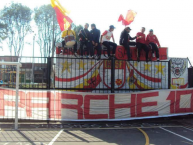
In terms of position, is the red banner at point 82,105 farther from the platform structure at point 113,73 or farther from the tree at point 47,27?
the tree at point 47,27

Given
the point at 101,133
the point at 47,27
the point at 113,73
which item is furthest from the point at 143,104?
the point at 47,27

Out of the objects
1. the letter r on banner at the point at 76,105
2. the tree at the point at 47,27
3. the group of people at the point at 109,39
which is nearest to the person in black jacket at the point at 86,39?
the group of people at the point at 109,39

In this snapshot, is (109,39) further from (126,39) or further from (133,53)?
(133,53)

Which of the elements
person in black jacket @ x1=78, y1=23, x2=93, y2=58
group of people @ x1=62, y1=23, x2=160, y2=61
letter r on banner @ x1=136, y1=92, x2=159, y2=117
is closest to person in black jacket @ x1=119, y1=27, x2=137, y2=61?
group of people @ x1=62, y1=23, x2=160, y2=61

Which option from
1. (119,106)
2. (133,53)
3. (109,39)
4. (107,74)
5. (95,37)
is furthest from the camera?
(133,53)

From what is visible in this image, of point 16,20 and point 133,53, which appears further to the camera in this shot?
point 16,20

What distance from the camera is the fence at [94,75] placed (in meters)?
8.98

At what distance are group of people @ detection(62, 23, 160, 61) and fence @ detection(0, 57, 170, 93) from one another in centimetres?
49

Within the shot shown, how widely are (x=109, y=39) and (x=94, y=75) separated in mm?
1900

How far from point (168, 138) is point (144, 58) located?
4.68 meters

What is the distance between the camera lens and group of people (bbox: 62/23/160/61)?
9227 mm

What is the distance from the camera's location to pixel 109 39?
31.7ft

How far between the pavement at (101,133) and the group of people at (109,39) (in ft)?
10.3

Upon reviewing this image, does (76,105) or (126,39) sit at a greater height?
(126,39)
